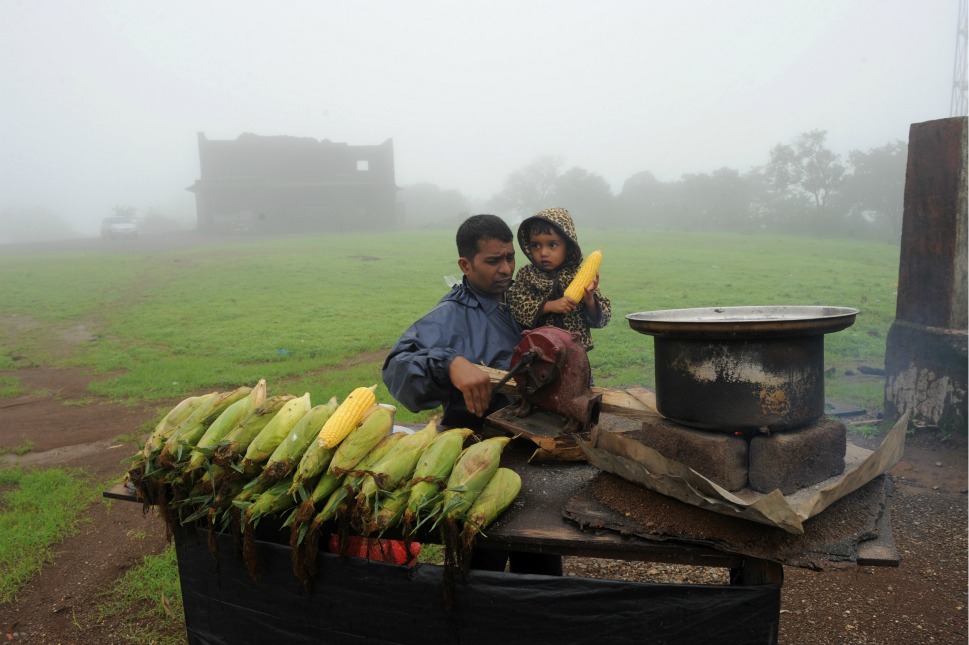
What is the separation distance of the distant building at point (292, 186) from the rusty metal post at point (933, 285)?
37.4 m

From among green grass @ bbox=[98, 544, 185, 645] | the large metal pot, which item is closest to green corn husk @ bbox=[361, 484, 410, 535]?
the large metal pot

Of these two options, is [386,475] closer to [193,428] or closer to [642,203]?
[193,428]

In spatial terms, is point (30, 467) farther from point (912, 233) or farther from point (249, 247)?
point (249, 247)

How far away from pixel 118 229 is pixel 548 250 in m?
40.0

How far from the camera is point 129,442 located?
23.5 ft

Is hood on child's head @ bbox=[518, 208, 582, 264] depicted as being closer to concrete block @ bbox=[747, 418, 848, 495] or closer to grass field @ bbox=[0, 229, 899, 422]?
concrete block @ bbox=[747, 418, 848, 495]

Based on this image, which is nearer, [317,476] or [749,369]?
[749,369]

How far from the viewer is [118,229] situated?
3712 cm

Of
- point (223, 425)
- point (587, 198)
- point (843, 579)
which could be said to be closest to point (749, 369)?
point (223, 425)

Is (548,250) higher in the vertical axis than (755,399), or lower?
higher

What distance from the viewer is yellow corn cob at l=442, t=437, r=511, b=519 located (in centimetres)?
213

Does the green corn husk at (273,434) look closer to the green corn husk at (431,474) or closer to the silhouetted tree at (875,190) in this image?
the green corn husk at (431,474)

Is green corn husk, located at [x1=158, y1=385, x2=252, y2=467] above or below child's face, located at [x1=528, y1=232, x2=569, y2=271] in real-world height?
below

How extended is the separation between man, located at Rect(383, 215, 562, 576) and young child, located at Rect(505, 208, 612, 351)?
4.4 inches
